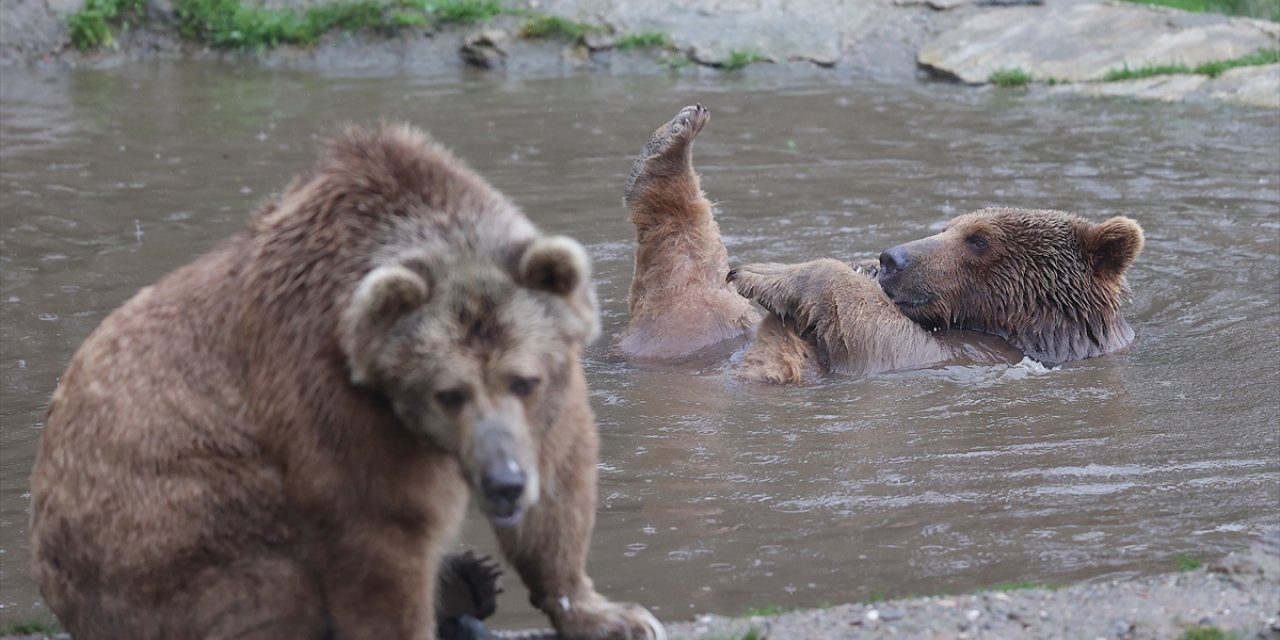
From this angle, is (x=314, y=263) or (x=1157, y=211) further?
(x=1157, y=211)

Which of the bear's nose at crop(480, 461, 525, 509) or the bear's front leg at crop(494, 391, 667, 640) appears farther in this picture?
the bear's front leg at crop(494, 391, 667, 640)

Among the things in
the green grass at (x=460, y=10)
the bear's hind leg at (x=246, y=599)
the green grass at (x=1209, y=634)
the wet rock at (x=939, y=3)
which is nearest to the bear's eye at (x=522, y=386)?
the bear's hind leg at (x=246, y=599)

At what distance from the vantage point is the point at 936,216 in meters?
10.8

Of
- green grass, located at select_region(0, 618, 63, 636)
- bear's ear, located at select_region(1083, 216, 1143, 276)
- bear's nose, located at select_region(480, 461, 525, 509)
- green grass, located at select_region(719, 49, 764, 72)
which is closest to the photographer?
bear's nose, located at select_region(480, 461, 525, 509)

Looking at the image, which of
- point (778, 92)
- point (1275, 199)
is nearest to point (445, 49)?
point (778, 92)

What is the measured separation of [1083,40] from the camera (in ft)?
51.9

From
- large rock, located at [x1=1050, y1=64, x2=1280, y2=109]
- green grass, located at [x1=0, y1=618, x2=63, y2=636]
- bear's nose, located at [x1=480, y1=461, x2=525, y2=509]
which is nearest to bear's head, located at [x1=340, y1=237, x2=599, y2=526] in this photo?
bear's nose, located at [x1=480, y1=461, x2=525, y2=509]

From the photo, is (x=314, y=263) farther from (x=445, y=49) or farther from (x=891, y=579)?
(x=445, y=49)

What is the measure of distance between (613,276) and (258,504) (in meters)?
5.93

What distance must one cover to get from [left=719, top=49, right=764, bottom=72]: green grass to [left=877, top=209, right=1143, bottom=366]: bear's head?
28.3 ft

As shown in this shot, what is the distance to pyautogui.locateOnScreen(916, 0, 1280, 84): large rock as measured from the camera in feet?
49.8

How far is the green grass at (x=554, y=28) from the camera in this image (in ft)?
56.6

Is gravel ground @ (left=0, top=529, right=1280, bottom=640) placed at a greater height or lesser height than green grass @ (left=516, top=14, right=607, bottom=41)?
lesser

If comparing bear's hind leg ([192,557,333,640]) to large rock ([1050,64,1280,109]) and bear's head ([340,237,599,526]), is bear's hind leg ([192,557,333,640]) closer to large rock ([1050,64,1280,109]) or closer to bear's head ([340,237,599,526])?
bear's head ([340,237,599,526])
